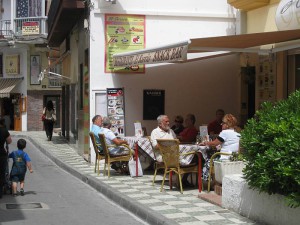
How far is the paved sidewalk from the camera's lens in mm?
7742

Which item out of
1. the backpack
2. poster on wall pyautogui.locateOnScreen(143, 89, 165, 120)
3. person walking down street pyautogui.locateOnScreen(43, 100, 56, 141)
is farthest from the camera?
person walking down street pyautogui.locateOnScreen(43, 100, 56, 141)

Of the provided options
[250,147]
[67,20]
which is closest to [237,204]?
[250,147]

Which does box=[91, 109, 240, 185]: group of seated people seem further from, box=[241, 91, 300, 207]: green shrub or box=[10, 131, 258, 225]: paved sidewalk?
box=[241, 91, 300, 207]: green shrub

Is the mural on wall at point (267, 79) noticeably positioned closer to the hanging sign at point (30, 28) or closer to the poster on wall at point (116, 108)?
the poster on wall at point (116, 108)

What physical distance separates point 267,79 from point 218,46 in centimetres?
253

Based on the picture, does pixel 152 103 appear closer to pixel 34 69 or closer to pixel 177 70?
pixel 177 70

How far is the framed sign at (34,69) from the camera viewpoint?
35.4 metres

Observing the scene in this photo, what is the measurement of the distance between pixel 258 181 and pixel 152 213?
1935mm

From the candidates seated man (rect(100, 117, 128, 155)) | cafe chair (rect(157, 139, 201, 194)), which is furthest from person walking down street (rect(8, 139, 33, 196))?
cafe chair (rect(157, 139, 201, 194))

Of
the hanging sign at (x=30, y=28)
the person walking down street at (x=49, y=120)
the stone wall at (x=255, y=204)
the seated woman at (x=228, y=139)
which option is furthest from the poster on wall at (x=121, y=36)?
the hanging sign at (x=30, y=28)

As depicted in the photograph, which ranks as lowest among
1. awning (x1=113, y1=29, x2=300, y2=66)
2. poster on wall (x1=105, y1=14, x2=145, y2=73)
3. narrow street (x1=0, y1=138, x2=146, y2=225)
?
narrow street (x1=0, y1=138, x2=146, y2=225)

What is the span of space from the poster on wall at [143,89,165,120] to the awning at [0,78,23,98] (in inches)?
844

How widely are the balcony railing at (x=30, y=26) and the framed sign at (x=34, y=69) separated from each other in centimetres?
174

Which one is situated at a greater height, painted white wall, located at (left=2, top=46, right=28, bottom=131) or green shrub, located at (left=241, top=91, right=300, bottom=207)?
painted white wall, located at (left=2, top=46, right=28, bottom=131)
